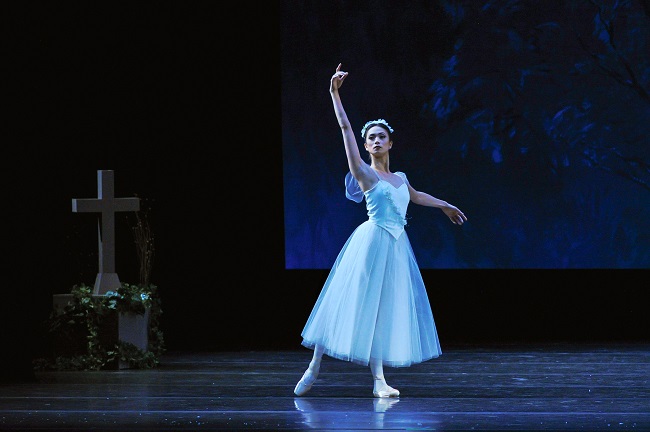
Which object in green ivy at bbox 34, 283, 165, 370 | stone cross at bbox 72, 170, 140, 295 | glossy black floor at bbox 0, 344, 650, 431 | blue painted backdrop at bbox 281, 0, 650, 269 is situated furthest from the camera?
blue painted backdrop at bbox 281, 0, 650, 269

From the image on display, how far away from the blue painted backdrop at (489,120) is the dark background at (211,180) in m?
0.22

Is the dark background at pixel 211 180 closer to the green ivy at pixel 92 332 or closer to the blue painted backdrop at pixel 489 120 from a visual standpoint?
the blue painted backdrop at pixel 489 120

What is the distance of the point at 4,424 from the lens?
3.52 meters

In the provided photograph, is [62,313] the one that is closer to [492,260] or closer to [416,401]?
[416,401]

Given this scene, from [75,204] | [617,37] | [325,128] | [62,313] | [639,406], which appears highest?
[617,37]

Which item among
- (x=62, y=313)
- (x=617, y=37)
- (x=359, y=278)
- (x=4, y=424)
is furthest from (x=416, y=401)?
(x=617, y=37)

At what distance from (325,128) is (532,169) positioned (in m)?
1.35

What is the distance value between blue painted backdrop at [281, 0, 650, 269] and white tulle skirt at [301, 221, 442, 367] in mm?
1991

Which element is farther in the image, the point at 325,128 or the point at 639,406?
the point at 325,128

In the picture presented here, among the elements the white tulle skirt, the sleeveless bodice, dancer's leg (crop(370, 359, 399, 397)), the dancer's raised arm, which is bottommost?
dancer's leg (crop(370, 359, 399, 397))

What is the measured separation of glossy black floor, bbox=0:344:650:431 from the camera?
347cm

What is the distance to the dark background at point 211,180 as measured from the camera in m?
6.50

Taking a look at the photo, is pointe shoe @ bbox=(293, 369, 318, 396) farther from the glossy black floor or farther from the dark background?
the dark background

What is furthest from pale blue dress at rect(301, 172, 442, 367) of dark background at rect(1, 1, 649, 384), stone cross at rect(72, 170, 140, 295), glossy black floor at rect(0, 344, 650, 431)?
dark background at rect(1, 1, 649, 384)
